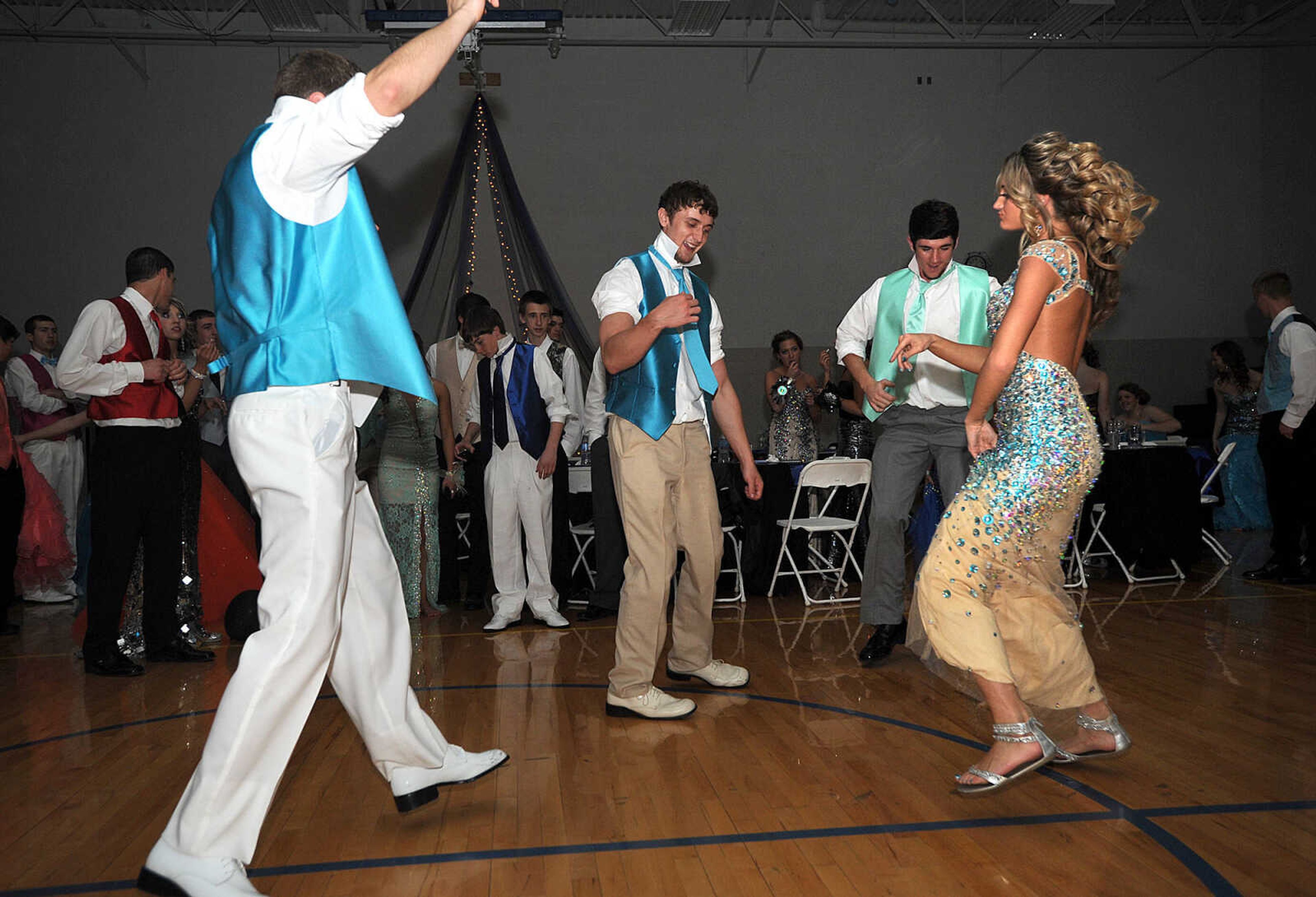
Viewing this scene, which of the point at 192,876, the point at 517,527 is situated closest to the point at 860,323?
the point at 517,527

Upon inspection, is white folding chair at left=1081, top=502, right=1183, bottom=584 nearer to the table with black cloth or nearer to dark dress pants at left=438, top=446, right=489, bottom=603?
the table with black cloth

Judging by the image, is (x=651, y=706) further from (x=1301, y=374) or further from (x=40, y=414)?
(x=40, y=414)

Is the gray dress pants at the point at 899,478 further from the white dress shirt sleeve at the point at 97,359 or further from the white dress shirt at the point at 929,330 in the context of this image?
the white dress shirt sleeve at the point at 97,359

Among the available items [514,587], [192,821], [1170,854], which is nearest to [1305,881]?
[1170,854]

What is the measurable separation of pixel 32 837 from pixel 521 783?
1161 mm

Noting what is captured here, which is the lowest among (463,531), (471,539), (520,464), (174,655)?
(174,655)

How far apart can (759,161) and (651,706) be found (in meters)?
7.91

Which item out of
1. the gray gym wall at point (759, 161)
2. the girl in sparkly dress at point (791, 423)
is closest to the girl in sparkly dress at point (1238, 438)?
the gray gym wall at point (759, 161)

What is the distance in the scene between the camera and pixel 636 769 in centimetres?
285

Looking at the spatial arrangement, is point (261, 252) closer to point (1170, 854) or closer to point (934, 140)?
point (1170, 854)

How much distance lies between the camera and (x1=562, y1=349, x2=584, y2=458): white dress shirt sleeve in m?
5.95

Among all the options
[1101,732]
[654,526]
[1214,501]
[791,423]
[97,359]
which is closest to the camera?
[1101,732]

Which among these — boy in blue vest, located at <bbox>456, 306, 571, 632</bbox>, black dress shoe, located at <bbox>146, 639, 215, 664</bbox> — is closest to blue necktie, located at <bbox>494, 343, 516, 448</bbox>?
boy in blue vest, located at <bbox>456, 306, 571, 632</bbox>

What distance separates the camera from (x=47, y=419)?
22.7 ft
